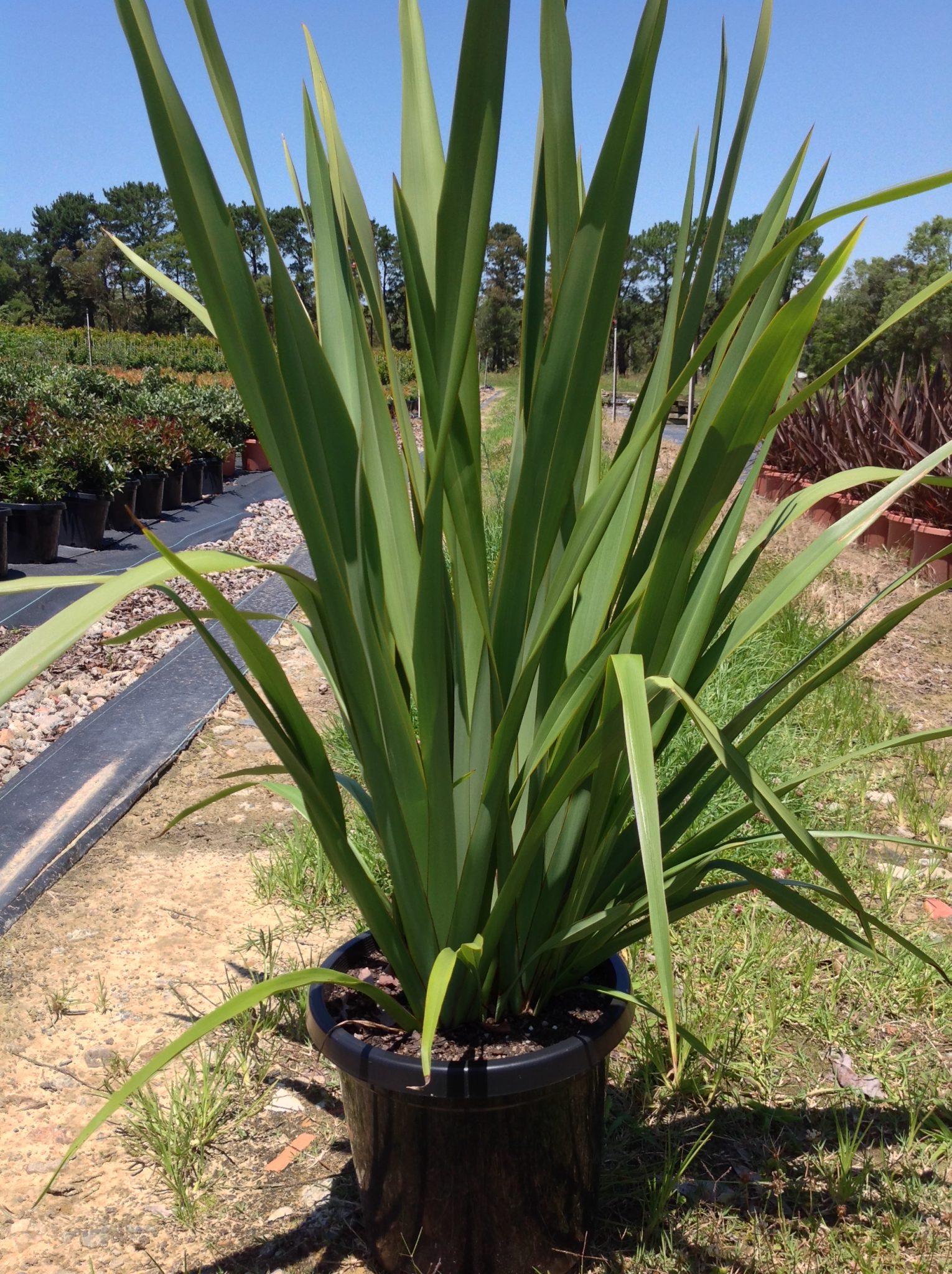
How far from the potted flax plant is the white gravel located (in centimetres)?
143

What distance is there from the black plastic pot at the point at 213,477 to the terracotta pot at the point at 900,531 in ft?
18.7

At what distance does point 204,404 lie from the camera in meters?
9.82

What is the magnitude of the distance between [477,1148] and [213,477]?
27.4ft

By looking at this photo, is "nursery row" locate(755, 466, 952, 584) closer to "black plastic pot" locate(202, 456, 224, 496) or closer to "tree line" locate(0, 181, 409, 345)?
"black plastic pot" locate(202, 456, 224, 496)

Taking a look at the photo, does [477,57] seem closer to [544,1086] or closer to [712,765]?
[712,765]

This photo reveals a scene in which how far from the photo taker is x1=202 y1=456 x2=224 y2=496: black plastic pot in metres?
8.52

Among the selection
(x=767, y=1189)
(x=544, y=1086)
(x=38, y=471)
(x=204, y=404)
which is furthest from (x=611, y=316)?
(x=204, y=404)

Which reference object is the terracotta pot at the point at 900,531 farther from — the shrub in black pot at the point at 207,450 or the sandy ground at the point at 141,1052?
the shrub in black pot at the point at 207,450

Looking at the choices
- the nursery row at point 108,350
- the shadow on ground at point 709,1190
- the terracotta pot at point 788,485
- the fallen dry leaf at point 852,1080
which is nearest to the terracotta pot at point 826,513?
the terracotta pot at point 788,485

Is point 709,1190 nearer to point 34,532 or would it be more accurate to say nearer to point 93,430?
point 34,532

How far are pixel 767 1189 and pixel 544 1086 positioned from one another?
476 millimetres

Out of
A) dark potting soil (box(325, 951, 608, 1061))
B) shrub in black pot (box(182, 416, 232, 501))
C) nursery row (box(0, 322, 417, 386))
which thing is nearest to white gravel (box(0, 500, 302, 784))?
dark potting soil (box(325, 951, 608, 1061))

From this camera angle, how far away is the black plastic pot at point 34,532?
5152 mm

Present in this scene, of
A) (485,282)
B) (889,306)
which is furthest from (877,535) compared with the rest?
(485,282)
